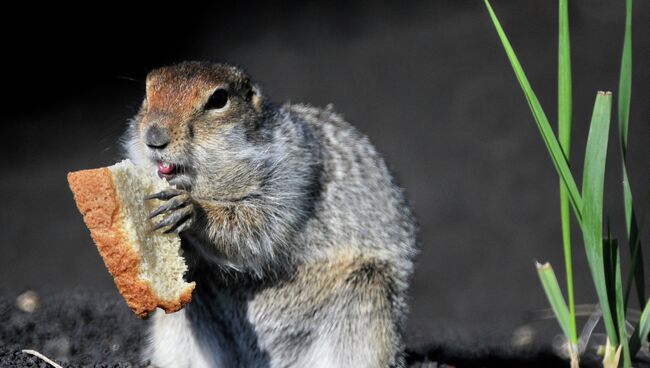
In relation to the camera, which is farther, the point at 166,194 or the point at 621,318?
the point at 166,194

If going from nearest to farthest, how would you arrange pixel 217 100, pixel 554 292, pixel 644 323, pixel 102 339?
pixel 554 292
pixel 644 323
pixel 217 100
pixel 102 339

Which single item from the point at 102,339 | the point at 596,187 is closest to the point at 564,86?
the point at 596,187

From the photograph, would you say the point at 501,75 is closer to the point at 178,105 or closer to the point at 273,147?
the point at 273,147

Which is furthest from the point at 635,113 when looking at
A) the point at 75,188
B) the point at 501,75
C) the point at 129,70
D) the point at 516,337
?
the point at 75,188

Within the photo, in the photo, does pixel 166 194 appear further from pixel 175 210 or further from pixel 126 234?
pixel 126 234

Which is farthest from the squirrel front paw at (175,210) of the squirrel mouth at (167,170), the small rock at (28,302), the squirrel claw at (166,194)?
the small rock at (28,302)

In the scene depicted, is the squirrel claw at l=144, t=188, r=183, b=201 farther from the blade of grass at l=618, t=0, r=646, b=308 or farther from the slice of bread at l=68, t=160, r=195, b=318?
the blade of grass at l=618, t=0, r=646, b=308

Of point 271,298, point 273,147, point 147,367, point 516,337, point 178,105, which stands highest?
point 178,105
